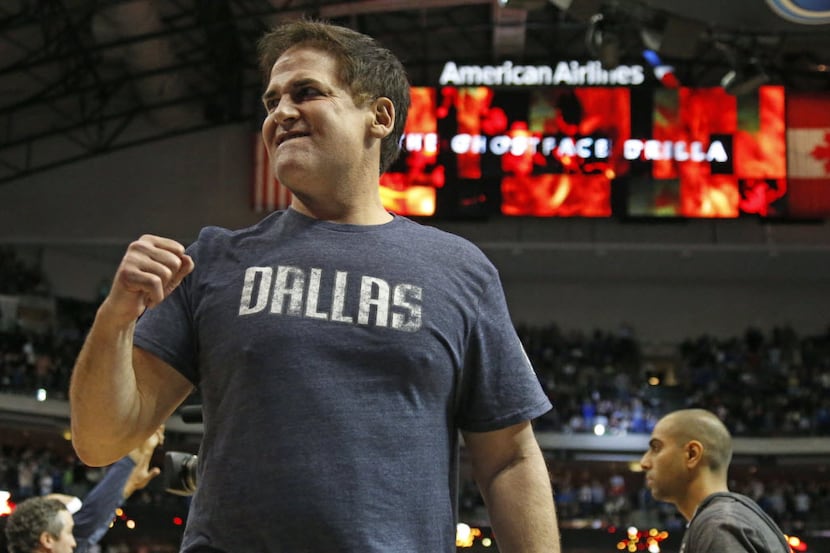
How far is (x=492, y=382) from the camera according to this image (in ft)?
6.52

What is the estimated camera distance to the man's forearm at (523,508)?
6.28 ft

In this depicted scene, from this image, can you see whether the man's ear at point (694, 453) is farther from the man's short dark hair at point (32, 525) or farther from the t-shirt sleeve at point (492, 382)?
the man's short dark hair at point (32, 525)

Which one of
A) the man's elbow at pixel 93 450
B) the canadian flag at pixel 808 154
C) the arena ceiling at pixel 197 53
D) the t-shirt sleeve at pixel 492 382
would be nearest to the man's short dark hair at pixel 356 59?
the t-shirt sleeve at pixel 492 382

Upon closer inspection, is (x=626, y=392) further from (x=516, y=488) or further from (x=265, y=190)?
(x=516, y=488)

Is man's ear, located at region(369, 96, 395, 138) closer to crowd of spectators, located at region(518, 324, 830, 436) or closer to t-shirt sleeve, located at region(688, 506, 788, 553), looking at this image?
t-shirt sleeve, located at region(688, 506, 788, 553)

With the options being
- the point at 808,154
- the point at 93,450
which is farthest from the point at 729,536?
the point at 808,154

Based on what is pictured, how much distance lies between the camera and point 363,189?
2.08 meters

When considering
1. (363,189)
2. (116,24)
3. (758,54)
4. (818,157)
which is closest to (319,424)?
(363,189)

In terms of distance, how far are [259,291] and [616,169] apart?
20.3 metres

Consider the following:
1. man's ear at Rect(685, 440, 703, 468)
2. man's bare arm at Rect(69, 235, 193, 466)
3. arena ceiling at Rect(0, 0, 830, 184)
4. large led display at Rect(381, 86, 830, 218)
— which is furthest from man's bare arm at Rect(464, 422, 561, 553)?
large led display at Rect(381, 86, 830, 218)

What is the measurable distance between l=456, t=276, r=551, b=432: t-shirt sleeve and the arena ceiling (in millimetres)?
14340

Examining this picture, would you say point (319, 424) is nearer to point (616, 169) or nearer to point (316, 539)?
point (316, 539)

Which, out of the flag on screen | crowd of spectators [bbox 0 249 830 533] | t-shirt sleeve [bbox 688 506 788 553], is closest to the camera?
t-shirt sleeve [bbox 688 506 788 553]

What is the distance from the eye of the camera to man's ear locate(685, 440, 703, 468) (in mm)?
4078
